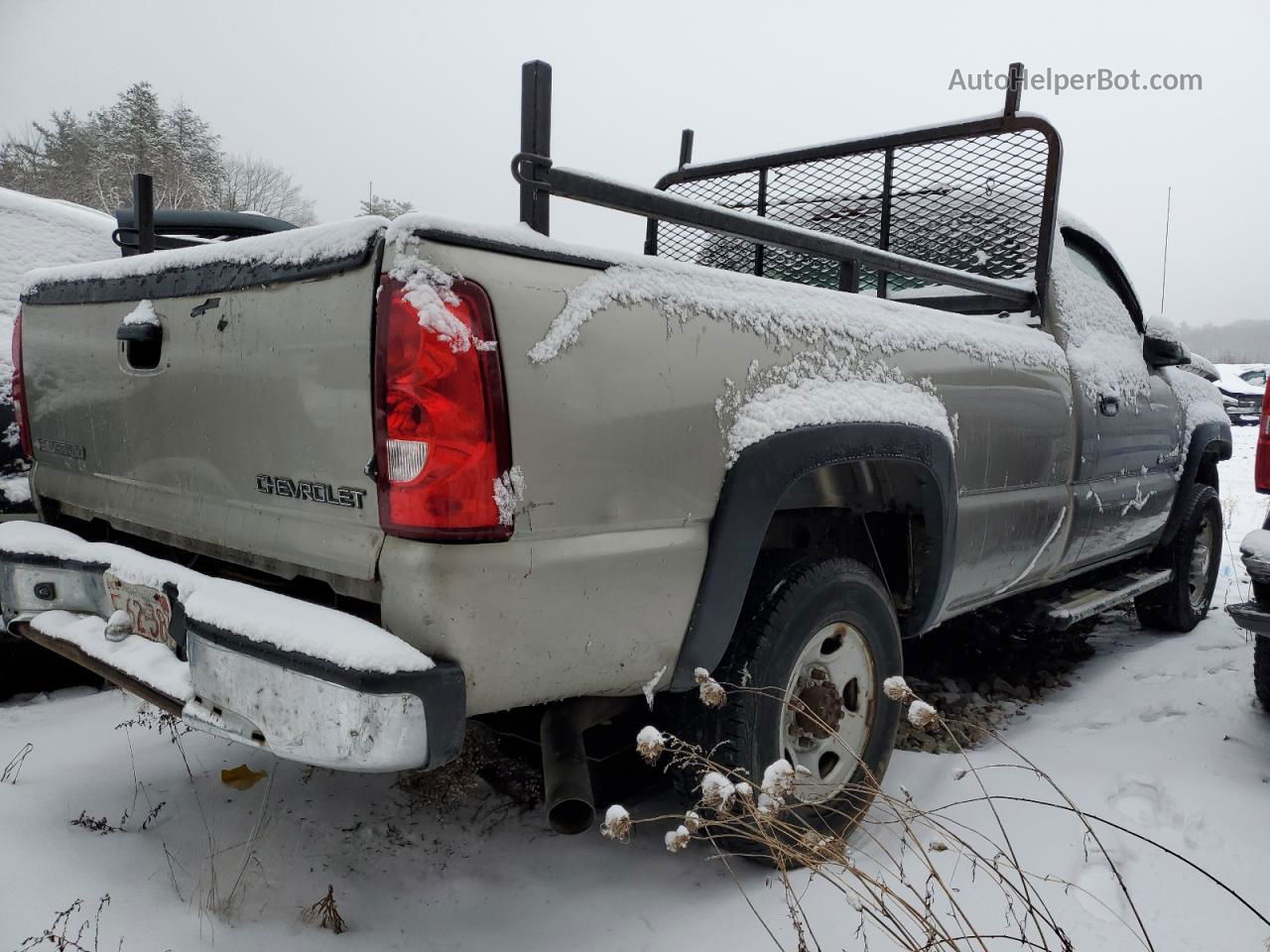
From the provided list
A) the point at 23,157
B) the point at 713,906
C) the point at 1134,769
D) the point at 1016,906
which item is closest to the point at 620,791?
the point at 713,906

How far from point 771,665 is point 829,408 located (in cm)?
63

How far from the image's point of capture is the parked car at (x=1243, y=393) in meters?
20.0

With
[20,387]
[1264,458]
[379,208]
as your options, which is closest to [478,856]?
[20,387]

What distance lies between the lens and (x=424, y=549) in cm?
146

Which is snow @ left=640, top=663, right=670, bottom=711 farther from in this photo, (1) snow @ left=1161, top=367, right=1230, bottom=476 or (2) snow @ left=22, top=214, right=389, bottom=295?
(1) snow @ left=1161, top=367, right=1230, bottom=476

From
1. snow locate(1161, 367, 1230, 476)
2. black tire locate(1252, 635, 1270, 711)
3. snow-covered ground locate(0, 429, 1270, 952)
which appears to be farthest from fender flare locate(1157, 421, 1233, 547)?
snow-covered ground locate(0, 429, 1270, 952)

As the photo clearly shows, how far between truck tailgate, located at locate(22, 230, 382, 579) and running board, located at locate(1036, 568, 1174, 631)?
9.22 ft

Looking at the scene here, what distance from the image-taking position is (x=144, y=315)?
204 centimetres

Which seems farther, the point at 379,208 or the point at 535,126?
the point at 379,208

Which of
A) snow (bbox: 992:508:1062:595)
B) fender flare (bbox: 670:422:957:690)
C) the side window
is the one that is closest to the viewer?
fender flare (bbox: 670:422:957:690)

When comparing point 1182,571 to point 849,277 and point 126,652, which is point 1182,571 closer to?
point 849,277

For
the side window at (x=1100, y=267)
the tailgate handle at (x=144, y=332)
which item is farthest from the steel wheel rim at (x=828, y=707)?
the side window at (x=1100, y=267)

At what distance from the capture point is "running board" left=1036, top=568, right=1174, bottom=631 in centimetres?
336

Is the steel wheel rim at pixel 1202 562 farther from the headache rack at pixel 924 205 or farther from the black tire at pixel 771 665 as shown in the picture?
the black tire at pixel 771 665
